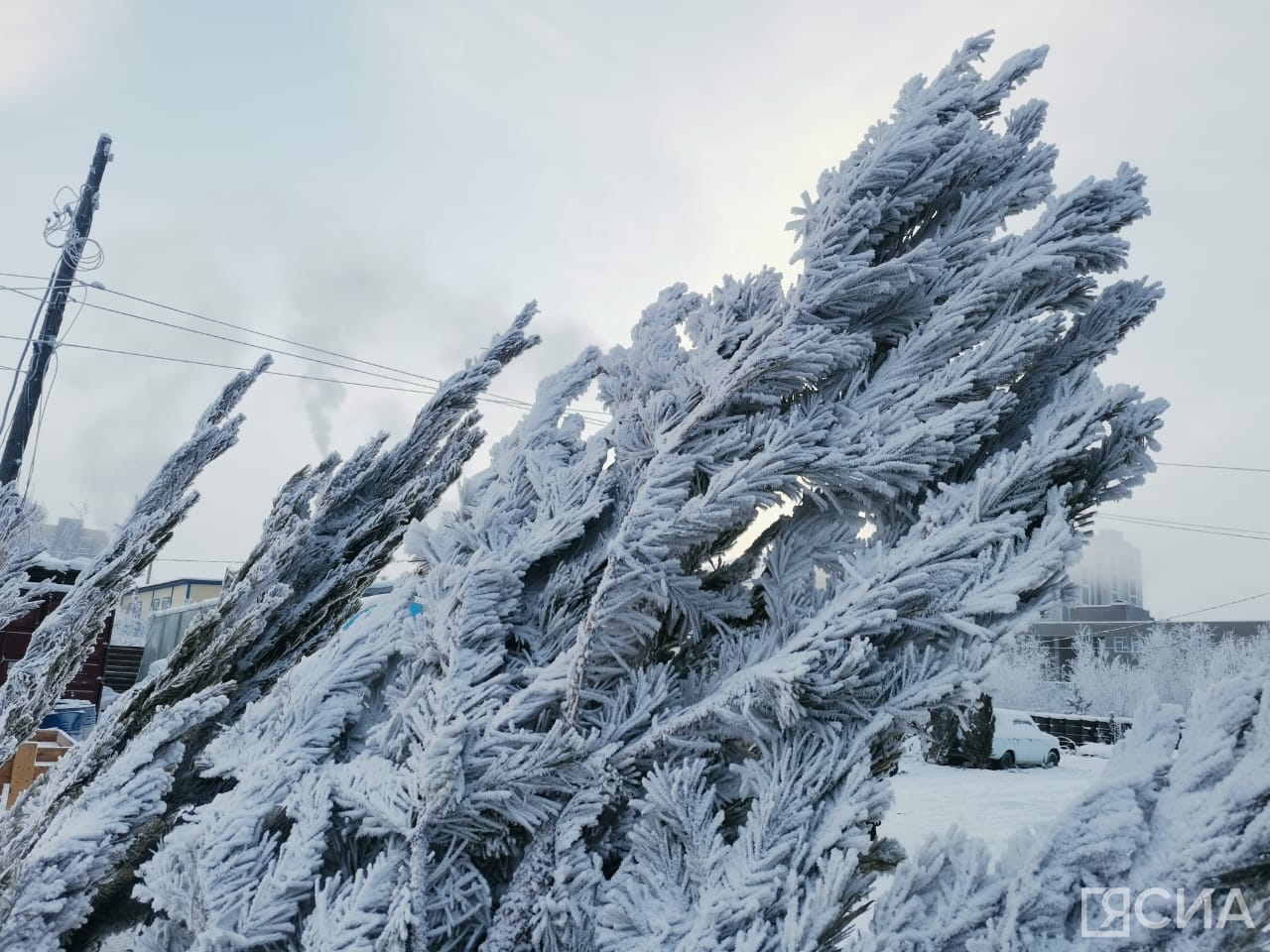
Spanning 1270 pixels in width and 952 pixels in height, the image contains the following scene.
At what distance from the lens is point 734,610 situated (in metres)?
1.37

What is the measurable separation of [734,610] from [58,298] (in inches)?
389

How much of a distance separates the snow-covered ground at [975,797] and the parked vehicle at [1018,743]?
0.29 m

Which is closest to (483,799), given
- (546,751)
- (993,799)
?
(546,751)

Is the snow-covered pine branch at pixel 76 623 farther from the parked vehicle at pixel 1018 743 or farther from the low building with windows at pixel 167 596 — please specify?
the low building with windows at pixel 167 596

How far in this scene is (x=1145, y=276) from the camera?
58.5 inches

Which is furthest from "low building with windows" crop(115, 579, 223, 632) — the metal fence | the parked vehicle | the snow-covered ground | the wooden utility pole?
the metal fence

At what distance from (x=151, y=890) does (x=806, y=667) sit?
1231 mm

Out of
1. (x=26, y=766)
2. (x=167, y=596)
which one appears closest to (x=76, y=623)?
(x=26, y=766)

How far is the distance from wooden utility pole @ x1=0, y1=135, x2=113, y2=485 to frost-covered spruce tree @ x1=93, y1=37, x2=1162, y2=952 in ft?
28.6

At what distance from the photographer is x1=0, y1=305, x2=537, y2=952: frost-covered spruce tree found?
5.00 ft

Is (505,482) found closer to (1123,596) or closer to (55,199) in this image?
(55,199)

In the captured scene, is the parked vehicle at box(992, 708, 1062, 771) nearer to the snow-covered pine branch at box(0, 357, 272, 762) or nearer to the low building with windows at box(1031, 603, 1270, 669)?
the snow-covered pine branch at box(0, 357, 272, 762)

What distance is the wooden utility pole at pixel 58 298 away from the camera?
8.14 meters

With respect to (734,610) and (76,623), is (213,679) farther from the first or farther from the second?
(734,610)
